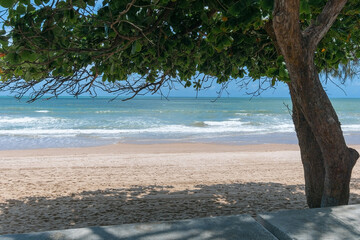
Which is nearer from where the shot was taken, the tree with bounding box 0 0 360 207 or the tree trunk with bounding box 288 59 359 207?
the tree with bounding box 0 0 360 207

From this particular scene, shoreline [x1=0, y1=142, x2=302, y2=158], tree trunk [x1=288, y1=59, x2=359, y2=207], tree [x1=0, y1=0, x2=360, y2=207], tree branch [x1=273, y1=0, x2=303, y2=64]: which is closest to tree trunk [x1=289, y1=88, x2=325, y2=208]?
tree [x1=0, y1=0, x2=360, y2=207]

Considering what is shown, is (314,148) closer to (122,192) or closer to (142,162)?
(122,192)

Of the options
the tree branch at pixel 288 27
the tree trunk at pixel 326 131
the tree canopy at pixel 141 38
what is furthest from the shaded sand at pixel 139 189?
the tree branch at pixel 288 27

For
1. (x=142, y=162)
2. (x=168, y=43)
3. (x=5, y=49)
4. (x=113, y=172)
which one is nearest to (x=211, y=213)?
(x=168, y=43)

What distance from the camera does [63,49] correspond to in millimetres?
2906

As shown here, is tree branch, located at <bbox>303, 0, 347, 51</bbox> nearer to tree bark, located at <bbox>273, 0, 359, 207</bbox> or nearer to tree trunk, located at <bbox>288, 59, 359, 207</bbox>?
tree bark, located at <bbox>273, 0, 359, 207</bbox>

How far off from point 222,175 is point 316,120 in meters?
4.95

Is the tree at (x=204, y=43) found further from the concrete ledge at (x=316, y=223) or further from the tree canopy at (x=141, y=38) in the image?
the concrete ledge at (x=316, y=223)

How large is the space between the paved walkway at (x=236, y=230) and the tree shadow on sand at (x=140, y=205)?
206 centimetres

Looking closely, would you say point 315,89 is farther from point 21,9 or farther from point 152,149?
point 152,149

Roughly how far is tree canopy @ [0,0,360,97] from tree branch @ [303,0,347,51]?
14 cm

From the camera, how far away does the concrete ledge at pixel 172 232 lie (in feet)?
7.33

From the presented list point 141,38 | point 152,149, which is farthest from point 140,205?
point 152,149

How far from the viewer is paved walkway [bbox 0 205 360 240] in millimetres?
2236
